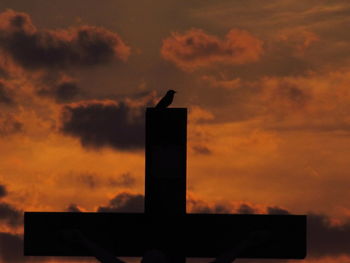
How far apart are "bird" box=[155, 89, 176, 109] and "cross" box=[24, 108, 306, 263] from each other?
0.28 ft

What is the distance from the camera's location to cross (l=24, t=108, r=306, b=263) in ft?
30.5

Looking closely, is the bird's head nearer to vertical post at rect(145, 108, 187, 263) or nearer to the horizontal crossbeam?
vertical post at rect(145, 108, 187, 263)

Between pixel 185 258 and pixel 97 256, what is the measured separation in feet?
4.31

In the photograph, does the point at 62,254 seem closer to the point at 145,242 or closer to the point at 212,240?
the point at 145,242

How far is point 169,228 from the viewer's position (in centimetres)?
948

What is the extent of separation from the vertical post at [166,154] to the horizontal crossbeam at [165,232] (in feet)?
1.06

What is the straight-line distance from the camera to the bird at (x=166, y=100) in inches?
371

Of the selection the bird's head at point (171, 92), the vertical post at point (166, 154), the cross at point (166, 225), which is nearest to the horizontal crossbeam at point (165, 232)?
the cross at point (166, 225)

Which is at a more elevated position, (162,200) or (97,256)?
(162,200)

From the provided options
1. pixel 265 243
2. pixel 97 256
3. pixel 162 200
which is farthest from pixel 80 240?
pixel 265 243

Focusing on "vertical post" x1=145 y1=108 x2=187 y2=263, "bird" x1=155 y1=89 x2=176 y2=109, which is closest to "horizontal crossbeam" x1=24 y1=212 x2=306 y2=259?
"vertical post" x1=145 y1=108 x2=187 y2=263

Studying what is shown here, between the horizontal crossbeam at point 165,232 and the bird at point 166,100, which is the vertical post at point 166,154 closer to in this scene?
the bird at point 166,100

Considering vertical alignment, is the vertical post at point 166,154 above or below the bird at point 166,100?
below

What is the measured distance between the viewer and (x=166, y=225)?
9.48 metres
